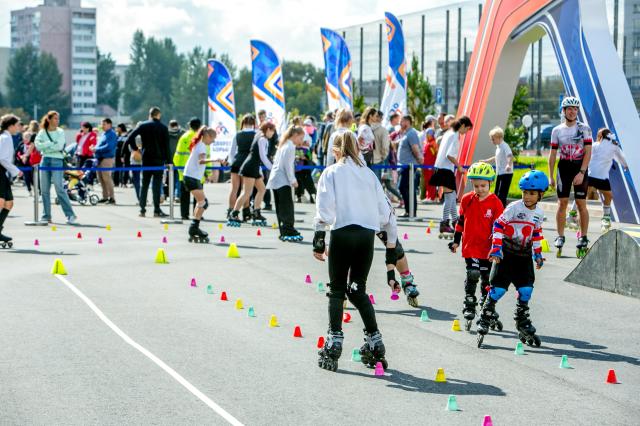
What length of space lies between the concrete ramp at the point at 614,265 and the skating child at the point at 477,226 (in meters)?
2.61

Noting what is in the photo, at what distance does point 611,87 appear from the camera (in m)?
16.9

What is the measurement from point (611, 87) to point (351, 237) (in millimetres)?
10480

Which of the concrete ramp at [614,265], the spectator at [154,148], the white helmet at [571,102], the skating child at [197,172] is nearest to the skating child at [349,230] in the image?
the concrete ramp at [614,265]

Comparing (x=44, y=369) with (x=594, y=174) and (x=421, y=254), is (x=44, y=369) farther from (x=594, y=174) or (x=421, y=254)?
(x=594, y=174)

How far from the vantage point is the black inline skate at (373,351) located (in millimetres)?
7574

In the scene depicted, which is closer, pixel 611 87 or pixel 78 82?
pixel 611 87

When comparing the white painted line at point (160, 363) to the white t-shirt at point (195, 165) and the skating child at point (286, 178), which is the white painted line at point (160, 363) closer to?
the skating child at point (286, 178)

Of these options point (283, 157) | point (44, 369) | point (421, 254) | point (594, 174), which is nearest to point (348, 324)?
point (44, 369)

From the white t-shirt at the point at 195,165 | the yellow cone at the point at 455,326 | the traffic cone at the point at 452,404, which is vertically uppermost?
the white t-shirt at the point at 195,165

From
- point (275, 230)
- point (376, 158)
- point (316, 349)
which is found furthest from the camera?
point (376, 158)

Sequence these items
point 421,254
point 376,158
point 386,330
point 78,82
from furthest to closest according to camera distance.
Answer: point 78,82 < point 376,158 < point 421,254 < point 386,330

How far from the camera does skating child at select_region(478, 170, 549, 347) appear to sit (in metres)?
8.45

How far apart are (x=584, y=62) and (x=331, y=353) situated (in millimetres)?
11272

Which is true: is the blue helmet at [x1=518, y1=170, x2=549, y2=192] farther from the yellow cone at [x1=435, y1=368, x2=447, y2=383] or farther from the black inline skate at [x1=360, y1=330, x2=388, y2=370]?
the yellow cone at [x1=435, y1=368, x2=447, y2=383]
